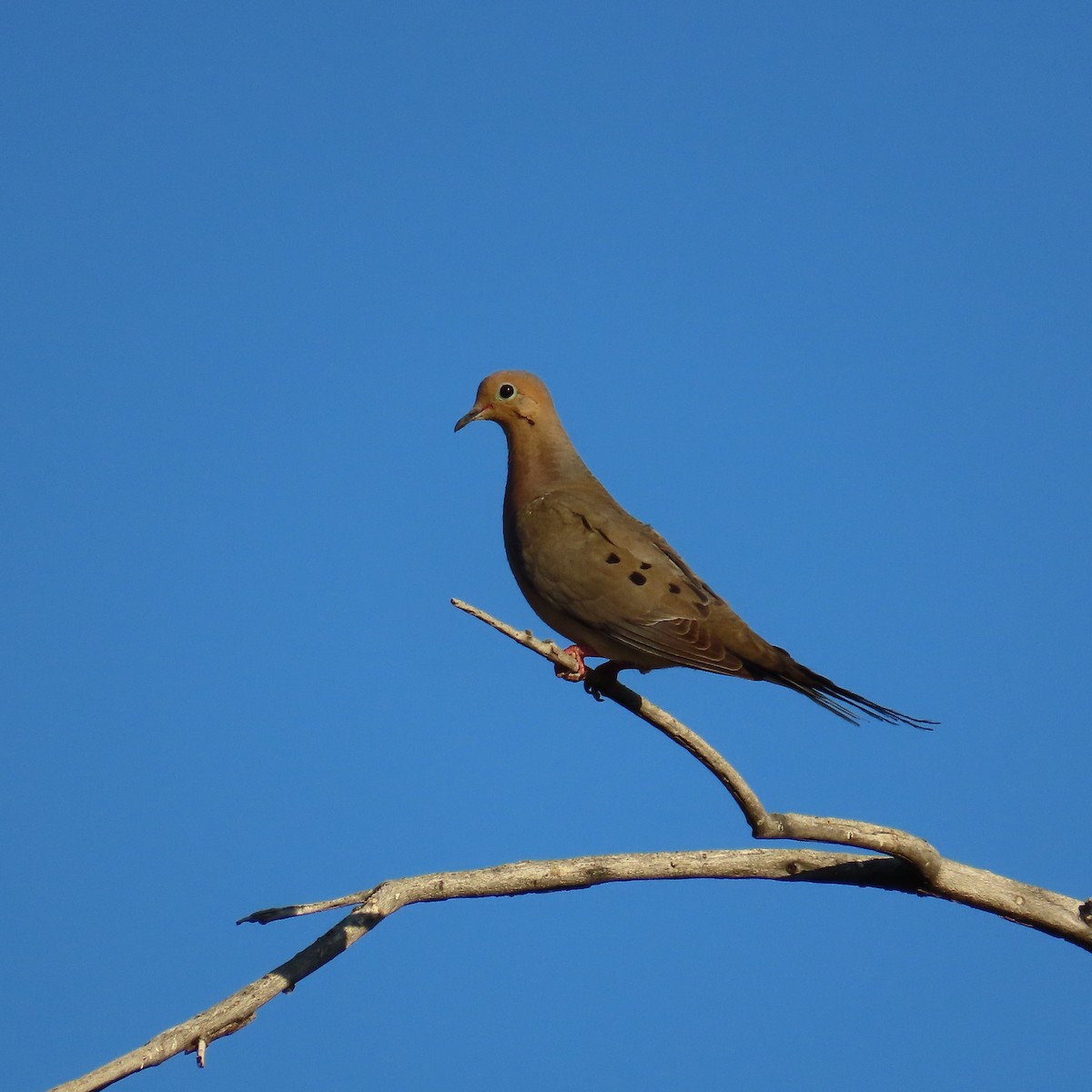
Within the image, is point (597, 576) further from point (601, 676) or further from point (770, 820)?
point (770, 820)

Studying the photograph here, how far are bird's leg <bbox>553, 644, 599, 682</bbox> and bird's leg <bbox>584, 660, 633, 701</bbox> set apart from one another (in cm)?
3

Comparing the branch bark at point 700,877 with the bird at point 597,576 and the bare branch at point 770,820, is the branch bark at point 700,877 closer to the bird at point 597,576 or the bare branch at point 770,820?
the bare branch at point 770,820

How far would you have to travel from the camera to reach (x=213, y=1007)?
14.0ft

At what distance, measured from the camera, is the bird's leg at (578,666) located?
225 inches

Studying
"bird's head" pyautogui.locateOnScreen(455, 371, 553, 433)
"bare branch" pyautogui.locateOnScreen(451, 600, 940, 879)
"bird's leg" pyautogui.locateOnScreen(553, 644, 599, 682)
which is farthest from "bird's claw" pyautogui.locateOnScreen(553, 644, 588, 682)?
"bird's head" pyautogui.locateOnScreen(455, 371, 553, 433)

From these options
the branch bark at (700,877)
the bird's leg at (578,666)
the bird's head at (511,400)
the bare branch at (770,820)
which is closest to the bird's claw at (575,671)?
the bird's leg at (578,666)

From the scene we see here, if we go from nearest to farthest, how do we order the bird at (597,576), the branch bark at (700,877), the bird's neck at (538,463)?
the branch bark at (700,877)
the bird at (597,576)
the bird's neck at (538,463)

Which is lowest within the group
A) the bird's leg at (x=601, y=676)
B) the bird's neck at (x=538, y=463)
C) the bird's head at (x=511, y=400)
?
the bird's leg at (x=601, y=676)

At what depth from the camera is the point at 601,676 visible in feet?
19.0

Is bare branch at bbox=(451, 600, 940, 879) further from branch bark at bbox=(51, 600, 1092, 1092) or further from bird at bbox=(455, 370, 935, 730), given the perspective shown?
bird at bbox=(455, 370, 935, 730)

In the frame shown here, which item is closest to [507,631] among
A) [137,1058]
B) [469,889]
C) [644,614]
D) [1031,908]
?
[469,889]

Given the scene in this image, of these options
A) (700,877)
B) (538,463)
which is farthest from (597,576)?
(700,877)

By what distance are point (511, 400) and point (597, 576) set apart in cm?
110

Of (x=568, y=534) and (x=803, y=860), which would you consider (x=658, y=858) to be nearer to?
(x=803, y=860)
